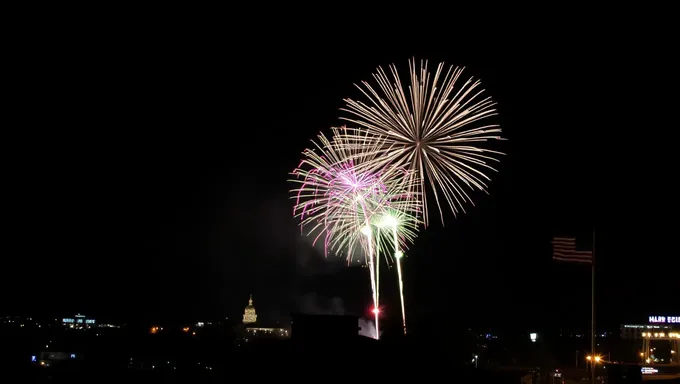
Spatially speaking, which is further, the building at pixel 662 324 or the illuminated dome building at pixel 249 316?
the illuminated dome building at pixel 249 316

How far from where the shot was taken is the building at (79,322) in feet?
413

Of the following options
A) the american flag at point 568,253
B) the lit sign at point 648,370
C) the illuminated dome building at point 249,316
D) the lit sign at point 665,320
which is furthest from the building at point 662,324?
the illuminated dome building at point 249,316

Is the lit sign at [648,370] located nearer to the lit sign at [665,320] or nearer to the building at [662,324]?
the building at [662,324]


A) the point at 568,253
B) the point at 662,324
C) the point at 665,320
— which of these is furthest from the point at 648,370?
the point at 568,253

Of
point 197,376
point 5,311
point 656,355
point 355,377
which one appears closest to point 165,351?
point 197,376

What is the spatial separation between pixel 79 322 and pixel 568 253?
125831mm

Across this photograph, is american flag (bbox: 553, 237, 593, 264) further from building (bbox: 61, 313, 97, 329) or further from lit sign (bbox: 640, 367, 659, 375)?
building (bbox: 61, 313, 97, 329)

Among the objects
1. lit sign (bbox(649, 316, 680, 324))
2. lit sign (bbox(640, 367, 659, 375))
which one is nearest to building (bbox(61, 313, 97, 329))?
lit sign (bbox(649, 316, 680, 324))

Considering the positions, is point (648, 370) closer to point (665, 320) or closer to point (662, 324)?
point (665, 320)

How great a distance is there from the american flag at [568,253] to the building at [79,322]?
121 m

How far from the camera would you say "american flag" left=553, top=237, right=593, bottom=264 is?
21.4 m

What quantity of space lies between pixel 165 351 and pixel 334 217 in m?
38.8

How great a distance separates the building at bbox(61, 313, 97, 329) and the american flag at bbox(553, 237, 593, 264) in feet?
397

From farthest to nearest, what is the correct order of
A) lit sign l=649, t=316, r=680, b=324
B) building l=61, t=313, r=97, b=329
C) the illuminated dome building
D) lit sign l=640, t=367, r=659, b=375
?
1. the illuminated dome building
2. building l=61, t=313, r=97, b=329
3. lit sign l=649, t=316, r=680, b=324
4. lit sign l=640, t=367, r=659, b=375
